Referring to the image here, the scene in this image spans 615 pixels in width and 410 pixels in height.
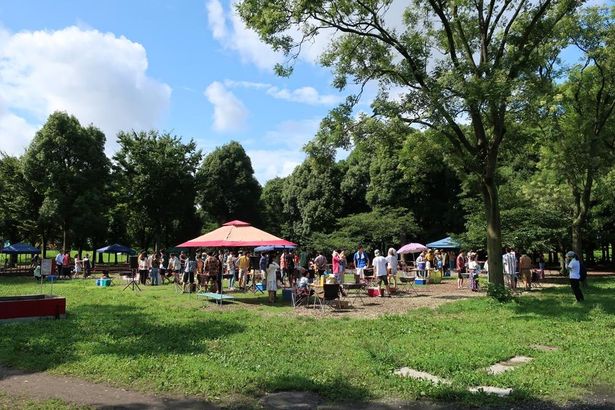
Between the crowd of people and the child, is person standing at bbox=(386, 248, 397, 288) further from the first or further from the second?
→ the child

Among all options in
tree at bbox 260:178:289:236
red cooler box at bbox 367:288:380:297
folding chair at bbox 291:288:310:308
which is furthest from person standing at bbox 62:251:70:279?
tree at bbox 260:178:289:236

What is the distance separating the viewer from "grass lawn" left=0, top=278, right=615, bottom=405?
23.4 feet

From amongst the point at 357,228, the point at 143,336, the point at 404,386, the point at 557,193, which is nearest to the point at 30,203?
the point at 357,228

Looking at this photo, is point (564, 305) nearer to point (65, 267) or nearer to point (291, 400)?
point (291, 400)

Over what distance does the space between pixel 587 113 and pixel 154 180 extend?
30282mm

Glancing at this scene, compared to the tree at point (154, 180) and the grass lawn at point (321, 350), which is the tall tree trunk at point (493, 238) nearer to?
the grass lawn at point (321, 350)

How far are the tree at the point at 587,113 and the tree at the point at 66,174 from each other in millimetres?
31650

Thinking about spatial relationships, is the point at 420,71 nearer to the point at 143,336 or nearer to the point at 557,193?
the point at 143,336

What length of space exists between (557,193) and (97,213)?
31525 mm

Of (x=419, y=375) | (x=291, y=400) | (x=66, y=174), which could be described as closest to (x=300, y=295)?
(x=419, y=375)

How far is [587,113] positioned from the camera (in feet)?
74.9

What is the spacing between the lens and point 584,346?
961 centimetres

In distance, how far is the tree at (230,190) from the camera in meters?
50.9

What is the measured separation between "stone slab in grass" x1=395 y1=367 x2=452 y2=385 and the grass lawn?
0.16 meters
